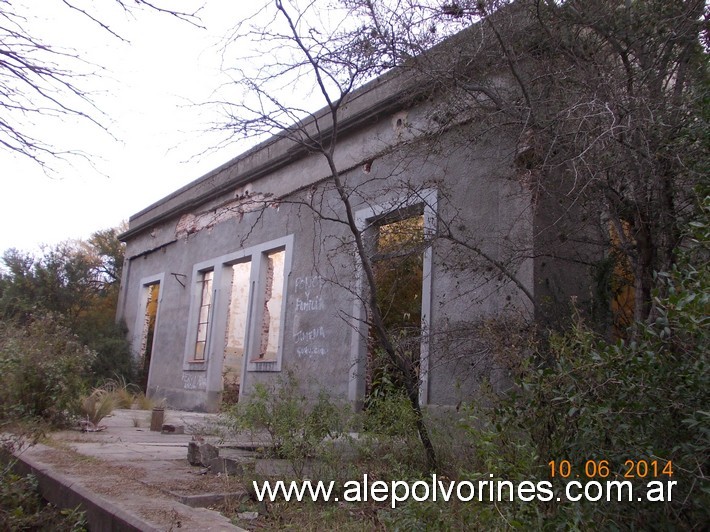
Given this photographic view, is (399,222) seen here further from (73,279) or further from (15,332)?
(73,279)

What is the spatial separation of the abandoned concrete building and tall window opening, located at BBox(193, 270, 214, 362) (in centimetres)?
4

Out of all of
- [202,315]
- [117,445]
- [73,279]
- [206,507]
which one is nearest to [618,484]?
[206,507]

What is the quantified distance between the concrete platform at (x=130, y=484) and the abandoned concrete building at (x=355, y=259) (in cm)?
110

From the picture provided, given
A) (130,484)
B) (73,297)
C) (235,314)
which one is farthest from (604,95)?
(73,297)

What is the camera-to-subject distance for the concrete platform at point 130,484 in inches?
122

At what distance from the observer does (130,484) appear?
13.0ft

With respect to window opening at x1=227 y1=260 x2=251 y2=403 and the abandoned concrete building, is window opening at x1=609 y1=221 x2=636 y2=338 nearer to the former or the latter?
the abandoned concrete building

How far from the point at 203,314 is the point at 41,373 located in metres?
6.11

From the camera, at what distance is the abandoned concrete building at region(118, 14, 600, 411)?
5.67m

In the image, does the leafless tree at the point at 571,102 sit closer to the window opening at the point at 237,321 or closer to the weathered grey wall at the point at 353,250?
the weathered grey wall at the point at 353,250

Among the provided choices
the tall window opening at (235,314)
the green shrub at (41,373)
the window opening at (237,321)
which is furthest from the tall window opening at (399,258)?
the window opening at (237,321)

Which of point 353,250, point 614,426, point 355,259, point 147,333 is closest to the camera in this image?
point 614,426

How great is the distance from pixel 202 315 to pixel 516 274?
8389 millimetres

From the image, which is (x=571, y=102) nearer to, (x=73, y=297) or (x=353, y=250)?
(x=353, y=250)
